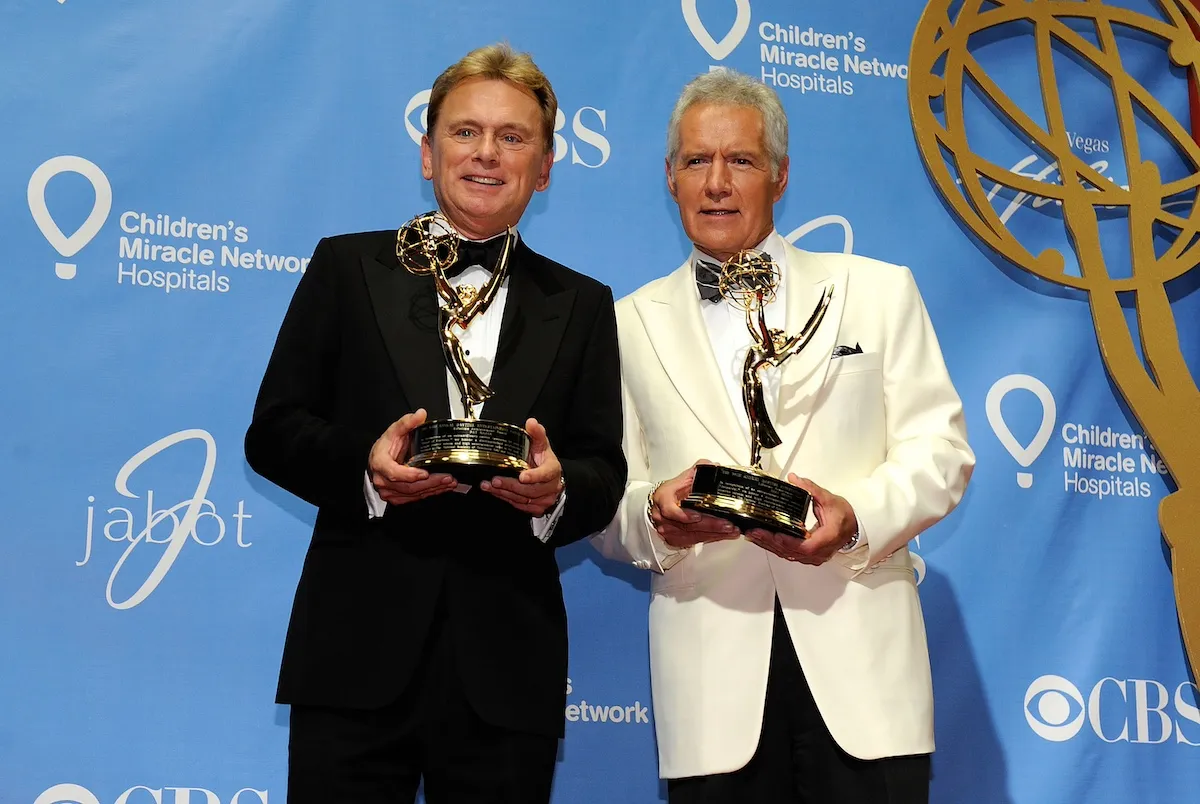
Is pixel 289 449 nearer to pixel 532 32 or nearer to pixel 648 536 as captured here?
pixel 648 536

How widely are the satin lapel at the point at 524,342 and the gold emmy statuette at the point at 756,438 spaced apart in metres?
0.31

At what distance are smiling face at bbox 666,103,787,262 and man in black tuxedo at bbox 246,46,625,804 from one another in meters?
0.40

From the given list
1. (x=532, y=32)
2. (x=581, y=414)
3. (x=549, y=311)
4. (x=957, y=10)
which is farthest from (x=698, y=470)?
(x=957, y=10)

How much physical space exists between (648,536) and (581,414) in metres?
0.27

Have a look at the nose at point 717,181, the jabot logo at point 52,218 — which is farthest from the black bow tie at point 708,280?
the jabot logo at point 52,218

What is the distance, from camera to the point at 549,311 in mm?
2234

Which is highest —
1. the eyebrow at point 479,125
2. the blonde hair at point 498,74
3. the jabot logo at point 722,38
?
the jabot logo at point 722,38

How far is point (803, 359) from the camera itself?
2391 mm

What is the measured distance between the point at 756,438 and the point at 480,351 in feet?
1.64

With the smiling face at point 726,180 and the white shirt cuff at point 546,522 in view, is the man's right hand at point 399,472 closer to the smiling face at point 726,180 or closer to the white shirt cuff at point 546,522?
the white shirt cuff at point 546,522

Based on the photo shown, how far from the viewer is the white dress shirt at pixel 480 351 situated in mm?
A: 2021

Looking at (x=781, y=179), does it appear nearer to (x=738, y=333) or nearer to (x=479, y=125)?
(x=738, y=333)

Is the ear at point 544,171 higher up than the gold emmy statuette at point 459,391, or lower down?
higher up

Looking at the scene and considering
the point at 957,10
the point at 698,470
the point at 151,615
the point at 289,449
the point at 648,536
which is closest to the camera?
the point at 289,449
